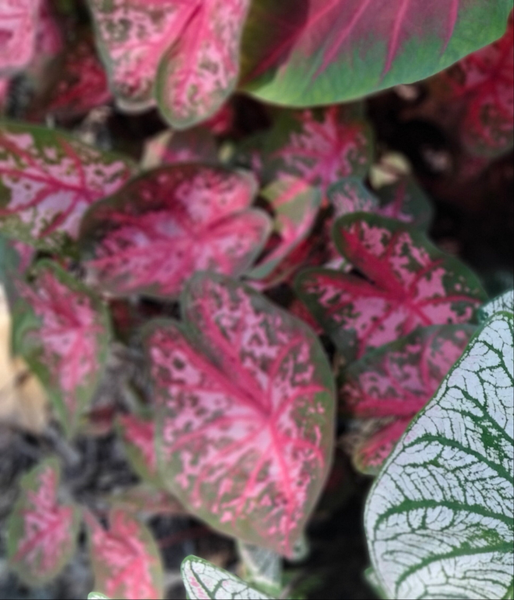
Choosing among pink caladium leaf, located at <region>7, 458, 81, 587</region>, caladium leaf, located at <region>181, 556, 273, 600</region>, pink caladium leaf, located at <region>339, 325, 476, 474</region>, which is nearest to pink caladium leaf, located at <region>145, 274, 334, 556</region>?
pink caladium leaf, located at <region>339, 325, 476, 474</region>

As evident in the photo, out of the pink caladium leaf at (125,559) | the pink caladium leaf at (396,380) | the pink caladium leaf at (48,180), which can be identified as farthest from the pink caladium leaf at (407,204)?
the pink caladium leaf at (125,559)

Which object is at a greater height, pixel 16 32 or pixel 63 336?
pixel 16 32

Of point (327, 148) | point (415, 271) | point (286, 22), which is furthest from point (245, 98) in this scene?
point (415, 271)

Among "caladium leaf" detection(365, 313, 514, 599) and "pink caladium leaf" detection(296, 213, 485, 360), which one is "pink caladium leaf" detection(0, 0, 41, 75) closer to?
"pink caladium leaf" detection(296, 213, 485, 360)

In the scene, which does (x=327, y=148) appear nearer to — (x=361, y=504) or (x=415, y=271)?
(x=415, y=271)

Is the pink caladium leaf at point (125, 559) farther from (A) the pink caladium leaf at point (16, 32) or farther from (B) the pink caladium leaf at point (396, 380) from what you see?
(A) the pink caladium leaf at point (16, 32)

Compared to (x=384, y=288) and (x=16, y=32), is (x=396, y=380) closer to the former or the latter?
(x=384, y=288)

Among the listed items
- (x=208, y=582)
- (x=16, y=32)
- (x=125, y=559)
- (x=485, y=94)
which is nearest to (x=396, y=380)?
(x=208, y=582)
